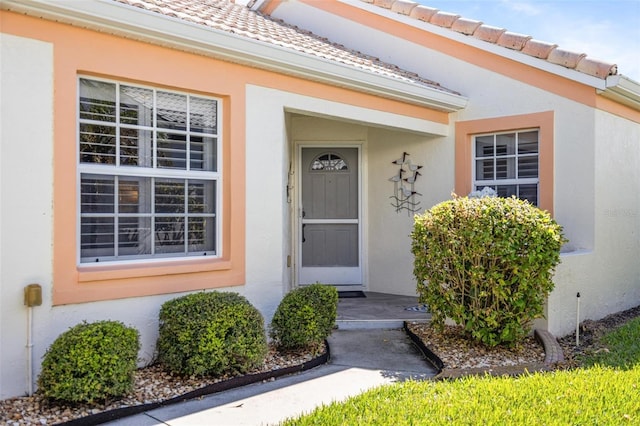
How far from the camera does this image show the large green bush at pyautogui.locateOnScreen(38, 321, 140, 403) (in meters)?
4.02

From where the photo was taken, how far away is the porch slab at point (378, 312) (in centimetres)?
704

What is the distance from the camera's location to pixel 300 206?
939 centimetres

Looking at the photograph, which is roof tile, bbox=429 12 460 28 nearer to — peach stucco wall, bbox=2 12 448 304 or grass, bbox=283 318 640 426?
peach stucco wall, bbox=2 12 448 304

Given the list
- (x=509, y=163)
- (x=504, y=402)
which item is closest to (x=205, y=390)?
(x=504, y=402)

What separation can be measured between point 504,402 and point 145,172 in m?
4.11

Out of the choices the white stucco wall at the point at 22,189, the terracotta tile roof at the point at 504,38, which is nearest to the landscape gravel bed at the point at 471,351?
the terracotta tile roof at the point at 504,38

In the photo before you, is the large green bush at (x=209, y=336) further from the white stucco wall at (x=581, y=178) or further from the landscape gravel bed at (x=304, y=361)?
the white stucco wall at (x=581, y=178)

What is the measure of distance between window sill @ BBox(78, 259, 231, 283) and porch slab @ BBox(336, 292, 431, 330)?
86.4 inches

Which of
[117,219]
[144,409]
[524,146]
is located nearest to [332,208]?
[524,146]

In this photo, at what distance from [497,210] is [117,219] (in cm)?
421

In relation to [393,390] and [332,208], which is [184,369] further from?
[332,208]

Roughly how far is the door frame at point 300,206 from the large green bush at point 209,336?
4133 millimetres

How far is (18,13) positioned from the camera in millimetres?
4348

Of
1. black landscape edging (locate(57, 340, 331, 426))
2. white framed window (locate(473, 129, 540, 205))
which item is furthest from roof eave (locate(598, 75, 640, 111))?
black landscape edging (locate(57, 340, 331, 426))
